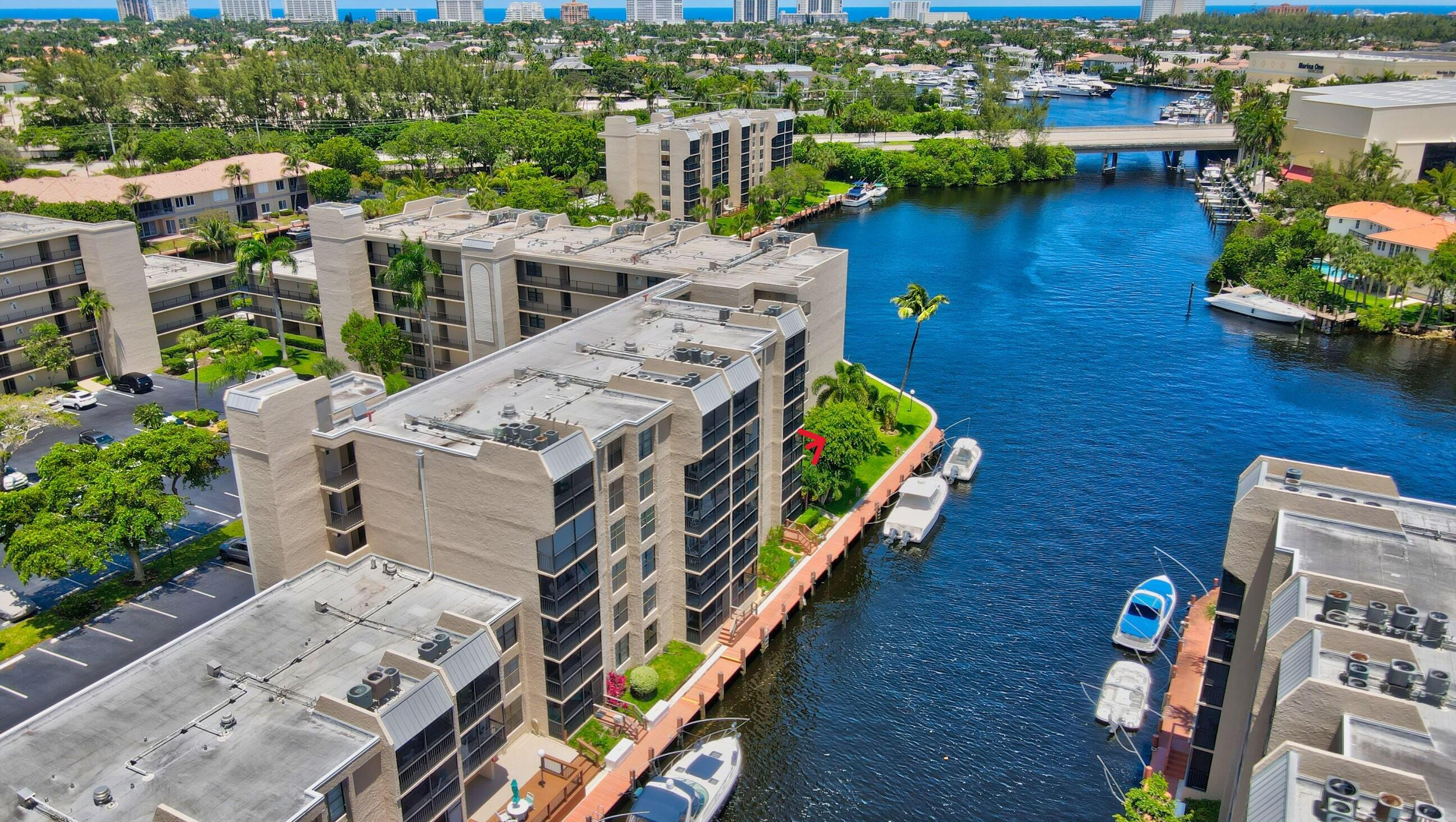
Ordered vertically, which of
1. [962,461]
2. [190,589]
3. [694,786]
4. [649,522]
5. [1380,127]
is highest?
[1380,127]

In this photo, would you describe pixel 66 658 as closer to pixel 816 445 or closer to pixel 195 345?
pixel 195 345

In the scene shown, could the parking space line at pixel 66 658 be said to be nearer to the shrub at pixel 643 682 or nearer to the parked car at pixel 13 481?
the parked car at pixel 13 481

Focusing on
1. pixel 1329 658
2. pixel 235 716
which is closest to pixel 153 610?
pixel 235 716

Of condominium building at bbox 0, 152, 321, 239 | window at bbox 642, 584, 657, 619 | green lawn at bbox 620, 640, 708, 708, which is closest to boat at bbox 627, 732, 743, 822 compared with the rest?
green lawn at bbox 620, 640, 708, 708

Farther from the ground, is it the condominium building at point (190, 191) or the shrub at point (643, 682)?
the condominium building at point (190, 191)

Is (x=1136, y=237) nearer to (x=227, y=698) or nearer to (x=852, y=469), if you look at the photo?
(x=852, y=469)

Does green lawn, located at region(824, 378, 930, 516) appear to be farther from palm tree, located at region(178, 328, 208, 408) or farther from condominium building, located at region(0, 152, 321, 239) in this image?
condominium building, located at region(0, 152, 321, 239)

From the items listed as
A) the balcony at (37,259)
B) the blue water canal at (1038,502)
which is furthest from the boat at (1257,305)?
the balcony at (37,259)
